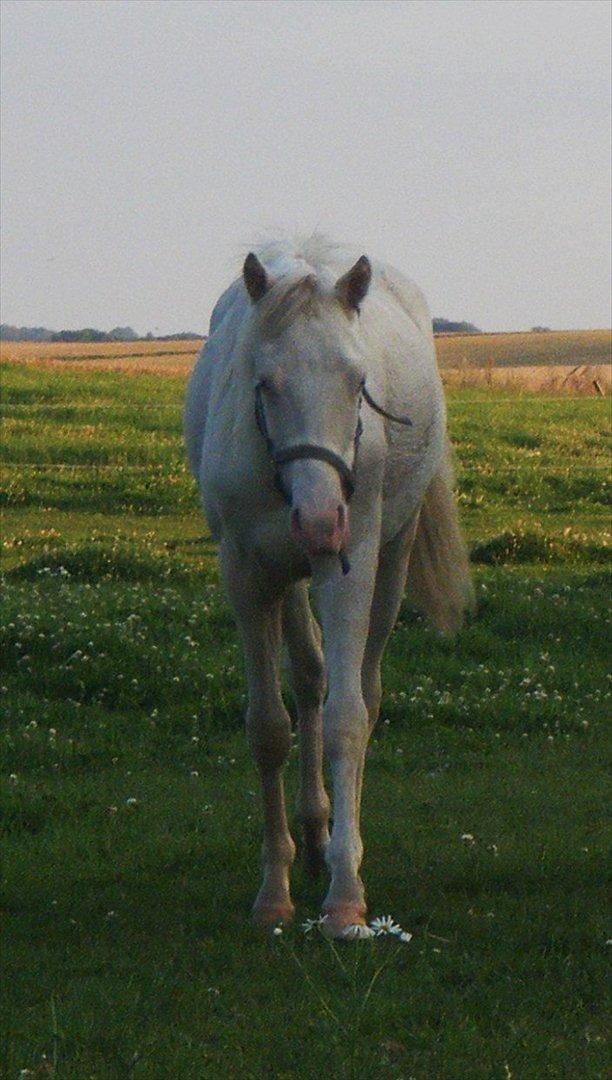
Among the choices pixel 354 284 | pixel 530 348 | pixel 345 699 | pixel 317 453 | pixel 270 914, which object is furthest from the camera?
pixel 530 348

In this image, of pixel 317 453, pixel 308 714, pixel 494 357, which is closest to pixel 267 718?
pixel 308 714

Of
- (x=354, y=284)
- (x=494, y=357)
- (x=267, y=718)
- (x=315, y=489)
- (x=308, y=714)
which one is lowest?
(x=494, y=357)

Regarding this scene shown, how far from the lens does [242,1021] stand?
16.4 feet

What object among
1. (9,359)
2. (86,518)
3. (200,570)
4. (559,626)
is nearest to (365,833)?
(559,626)

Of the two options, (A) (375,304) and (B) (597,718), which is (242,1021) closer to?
(A) (375,304)

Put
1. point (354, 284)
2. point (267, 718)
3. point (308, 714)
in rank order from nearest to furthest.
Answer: point (354, 284), point (267, 718), point (308, 714)

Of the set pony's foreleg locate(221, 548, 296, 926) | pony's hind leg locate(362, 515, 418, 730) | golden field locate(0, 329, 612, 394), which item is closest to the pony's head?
pony's foreleg locate(221, 548, 296, 926)

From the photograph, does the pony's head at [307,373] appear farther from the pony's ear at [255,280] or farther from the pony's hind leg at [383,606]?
the pony's hind leg at [383,606]

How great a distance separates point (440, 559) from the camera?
8.28 metres

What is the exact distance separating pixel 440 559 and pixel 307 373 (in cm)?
272

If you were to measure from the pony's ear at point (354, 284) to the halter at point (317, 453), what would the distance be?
286mm

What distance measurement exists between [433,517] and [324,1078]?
4095 mm

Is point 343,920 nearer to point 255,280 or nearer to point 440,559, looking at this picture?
point 255,280

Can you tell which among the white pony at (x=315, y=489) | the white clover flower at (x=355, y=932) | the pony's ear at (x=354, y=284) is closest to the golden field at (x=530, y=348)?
the white pony at (x=315, y=489)
